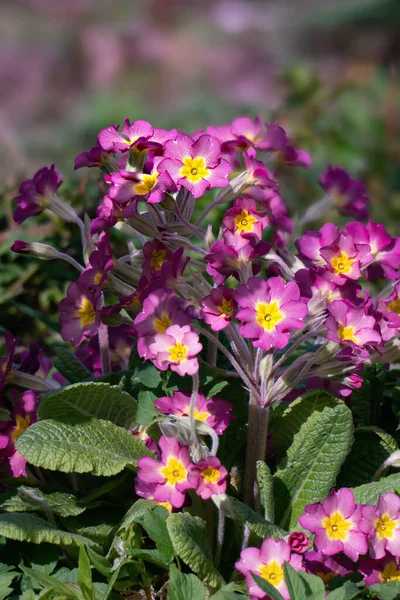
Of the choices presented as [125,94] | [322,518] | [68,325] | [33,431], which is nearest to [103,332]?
[68,325]

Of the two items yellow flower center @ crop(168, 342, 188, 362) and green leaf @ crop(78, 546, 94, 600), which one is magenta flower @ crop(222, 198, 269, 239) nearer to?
yellow flower center @ crop(168, 342, 188, 362)

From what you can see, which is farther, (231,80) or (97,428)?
(231,80)

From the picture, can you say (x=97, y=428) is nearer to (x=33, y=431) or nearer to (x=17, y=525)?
(x=33, y=431)

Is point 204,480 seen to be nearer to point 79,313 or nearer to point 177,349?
point 177,349

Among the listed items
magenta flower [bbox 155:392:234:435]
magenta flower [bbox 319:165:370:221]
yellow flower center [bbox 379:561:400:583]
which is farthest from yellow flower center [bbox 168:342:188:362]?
magenta flower [bbox 319:165:370:221]

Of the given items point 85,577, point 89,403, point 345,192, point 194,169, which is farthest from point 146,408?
point 345,192
